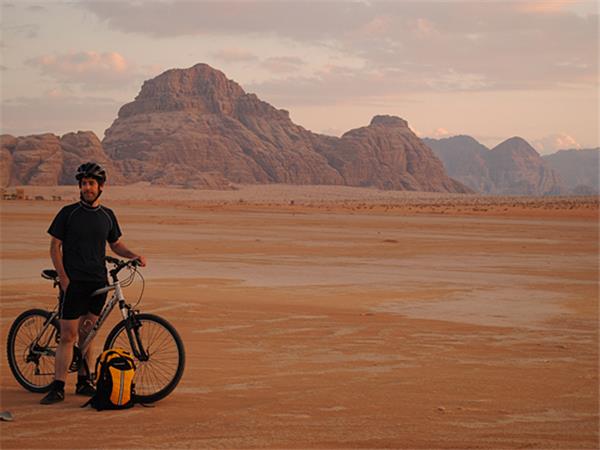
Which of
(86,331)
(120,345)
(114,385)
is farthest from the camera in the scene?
(120,345)

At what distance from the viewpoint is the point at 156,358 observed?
7.31 metres

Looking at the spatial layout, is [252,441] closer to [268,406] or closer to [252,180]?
[268,406]

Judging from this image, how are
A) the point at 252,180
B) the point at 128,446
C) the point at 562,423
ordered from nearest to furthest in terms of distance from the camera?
the point at 128,446 < the point at 562,423 < the point at 252,180

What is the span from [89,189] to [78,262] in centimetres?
63

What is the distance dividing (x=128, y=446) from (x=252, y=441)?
86 centimetres

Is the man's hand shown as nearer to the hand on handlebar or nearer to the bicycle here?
the hand on handlebar

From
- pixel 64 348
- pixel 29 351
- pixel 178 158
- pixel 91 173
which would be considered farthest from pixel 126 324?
pixel 178 158

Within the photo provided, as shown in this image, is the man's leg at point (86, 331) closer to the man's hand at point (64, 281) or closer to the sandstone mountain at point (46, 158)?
the man's hand at point (64, 281)

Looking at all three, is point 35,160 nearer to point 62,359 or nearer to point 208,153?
point 208,153

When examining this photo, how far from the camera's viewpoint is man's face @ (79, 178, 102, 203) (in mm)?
7023

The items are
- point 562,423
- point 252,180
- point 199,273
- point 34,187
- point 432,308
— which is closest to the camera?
point 562,423

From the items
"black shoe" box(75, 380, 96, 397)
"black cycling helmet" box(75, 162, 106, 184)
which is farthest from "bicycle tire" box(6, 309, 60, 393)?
"black cycling helmet" box(75, 162, 106, 184)

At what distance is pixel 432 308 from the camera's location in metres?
13.7

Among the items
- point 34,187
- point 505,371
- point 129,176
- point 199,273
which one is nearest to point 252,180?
point 129,176
